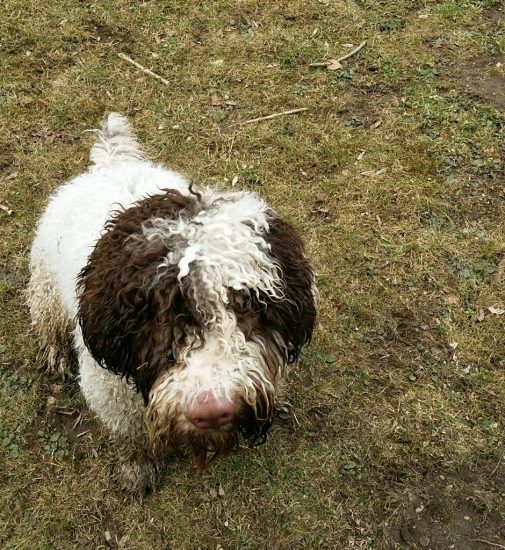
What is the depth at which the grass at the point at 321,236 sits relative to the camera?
3820 mm

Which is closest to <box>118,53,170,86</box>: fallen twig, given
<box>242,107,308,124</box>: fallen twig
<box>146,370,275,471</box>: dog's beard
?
<box>242,107,308,124</box>: fallen twig

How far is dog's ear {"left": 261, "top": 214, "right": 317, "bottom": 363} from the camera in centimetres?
262

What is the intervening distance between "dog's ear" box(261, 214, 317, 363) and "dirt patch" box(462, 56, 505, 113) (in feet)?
12.2

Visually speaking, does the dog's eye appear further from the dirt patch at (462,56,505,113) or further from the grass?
the dirt patch at (462,56,505,113)

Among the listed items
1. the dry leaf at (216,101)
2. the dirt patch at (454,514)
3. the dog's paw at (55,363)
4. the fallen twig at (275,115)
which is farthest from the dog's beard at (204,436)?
the dry leaf at (216,101)

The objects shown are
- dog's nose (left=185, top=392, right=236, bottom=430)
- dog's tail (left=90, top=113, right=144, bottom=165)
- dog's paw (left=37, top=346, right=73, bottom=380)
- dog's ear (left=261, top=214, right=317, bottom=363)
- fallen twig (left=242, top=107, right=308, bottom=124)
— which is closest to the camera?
dog's nose (left=185, top=392, right=236, bottom=430)

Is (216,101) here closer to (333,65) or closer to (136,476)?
(333,65)

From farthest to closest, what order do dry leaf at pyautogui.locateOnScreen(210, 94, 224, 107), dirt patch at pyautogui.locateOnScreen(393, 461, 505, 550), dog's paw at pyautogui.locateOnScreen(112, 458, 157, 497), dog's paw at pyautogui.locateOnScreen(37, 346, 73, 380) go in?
1. dry leaf at pyautogui.locateOnScreen(210, 94, 224, 107)
2. dog's paw at pyautogui.locateOnScreen(37, 346, 73, 380)
3. dog's paw at pyautogui.locateOnScreen(112, 458, 157, 497)
4. dirt patch at pyautogui.locateOnScreen(393, 461, 505, 550)

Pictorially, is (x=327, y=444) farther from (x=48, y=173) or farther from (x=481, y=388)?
(x=48, y=173)

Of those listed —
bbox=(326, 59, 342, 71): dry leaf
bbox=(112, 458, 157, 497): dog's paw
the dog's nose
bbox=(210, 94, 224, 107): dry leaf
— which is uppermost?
the dog's nose

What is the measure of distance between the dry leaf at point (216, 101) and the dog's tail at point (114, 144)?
173 cm

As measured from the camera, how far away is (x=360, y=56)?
607 centimetres

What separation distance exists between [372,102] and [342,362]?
267 cm

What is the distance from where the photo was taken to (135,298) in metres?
2.51
